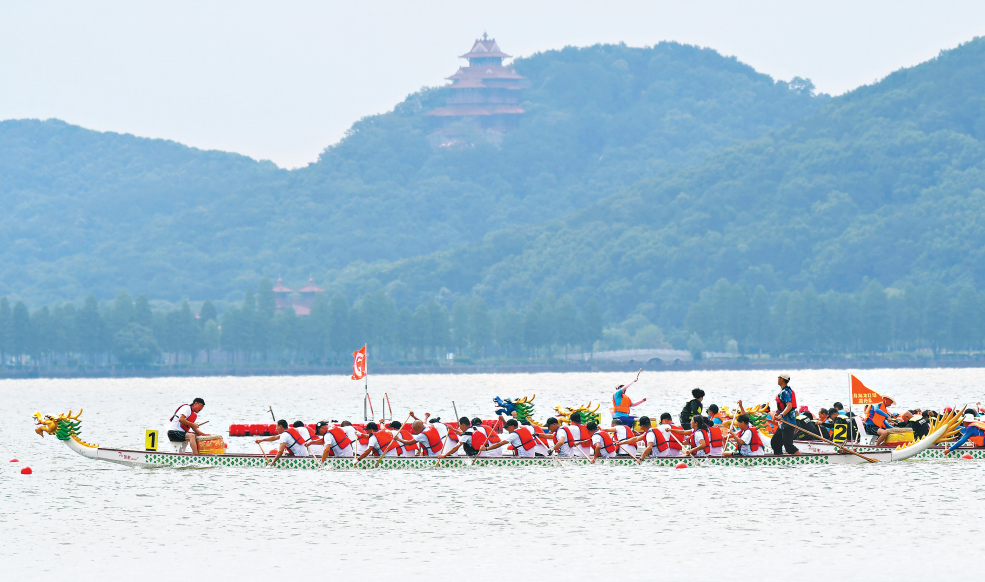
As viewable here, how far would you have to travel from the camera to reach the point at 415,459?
41.0m

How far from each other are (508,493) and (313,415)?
47.6 m

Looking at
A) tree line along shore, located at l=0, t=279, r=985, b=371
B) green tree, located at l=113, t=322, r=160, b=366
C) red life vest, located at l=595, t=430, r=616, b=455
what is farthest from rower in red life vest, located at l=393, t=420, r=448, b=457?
green tree, located at l=113, t=322, r=160, b=366

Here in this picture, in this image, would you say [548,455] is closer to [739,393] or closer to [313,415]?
[313,415]

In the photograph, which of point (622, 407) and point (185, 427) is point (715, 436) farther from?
point (185, 427)

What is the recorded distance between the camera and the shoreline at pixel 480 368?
174 meters

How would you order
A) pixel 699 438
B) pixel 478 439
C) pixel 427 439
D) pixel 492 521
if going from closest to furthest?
1. pixel 492 521
2. pixel 699 438
3. pixel 478 439
4. pixel 427 439

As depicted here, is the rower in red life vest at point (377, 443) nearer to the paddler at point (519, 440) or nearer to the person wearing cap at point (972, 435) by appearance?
the paddler at point (519, 440)

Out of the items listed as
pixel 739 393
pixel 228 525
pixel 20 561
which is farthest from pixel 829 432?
pixel 739 393

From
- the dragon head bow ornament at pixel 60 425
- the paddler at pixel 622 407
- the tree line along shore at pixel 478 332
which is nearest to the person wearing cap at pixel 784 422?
the paddler at pixel 622 407

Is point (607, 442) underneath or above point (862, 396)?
underneath

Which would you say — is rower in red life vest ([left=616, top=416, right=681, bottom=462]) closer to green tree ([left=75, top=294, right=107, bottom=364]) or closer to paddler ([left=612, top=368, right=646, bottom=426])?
paddler ([left=612, top=368, right=646, bottom=426])

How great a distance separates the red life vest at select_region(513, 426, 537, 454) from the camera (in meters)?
40.1

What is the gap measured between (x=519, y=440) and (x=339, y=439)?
188 inches

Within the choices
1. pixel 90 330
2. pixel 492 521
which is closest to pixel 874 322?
pixel 90 330
